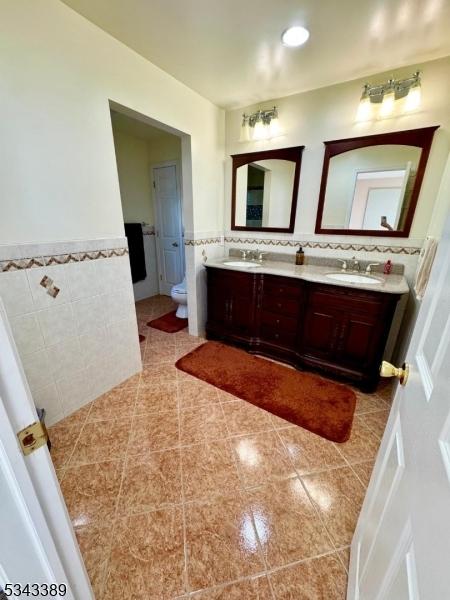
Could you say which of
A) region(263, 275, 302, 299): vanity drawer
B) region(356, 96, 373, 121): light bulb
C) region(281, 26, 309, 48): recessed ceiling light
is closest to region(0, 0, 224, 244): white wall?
region(281, 26, 309, 48): recessed ceiling light

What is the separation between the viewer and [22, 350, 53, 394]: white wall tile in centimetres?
148

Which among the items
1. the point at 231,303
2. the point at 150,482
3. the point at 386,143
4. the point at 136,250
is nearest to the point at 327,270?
the point at 231,303

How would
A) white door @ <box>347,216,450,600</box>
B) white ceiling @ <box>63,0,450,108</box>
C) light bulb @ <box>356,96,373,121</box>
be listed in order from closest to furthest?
white door @ <box>347,216,450,600</box> < white ceiling @ <box>63,0,450,108</box> < light bulb @ <box>356,96,373,121</box>

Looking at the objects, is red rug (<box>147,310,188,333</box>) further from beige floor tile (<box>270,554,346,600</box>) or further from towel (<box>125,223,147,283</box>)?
beige floor tile (<box>270,554,346,600</box>)

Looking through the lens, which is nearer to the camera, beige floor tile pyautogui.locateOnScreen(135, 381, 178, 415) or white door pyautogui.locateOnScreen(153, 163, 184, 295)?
beige floor tile pyautogui.locateOnScreen(135, 381, 178, 415)

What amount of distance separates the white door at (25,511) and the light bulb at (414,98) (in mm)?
2675

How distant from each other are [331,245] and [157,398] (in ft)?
6.77

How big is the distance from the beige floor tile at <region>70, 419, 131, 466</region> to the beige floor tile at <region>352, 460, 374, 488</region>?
1.36 m

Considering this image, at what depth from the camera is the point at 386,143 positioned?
1.98 meters

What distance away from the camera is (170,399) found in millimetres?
1911

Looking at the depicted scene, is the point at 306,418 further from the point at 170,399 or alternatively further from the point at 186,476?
the point at 170,399

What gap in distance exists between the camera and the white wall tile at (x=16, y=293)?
133 cm

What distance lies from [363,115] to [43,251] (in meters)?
2.56

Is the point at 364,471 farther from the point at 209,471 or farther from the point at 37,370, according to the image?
the point at 37,370
